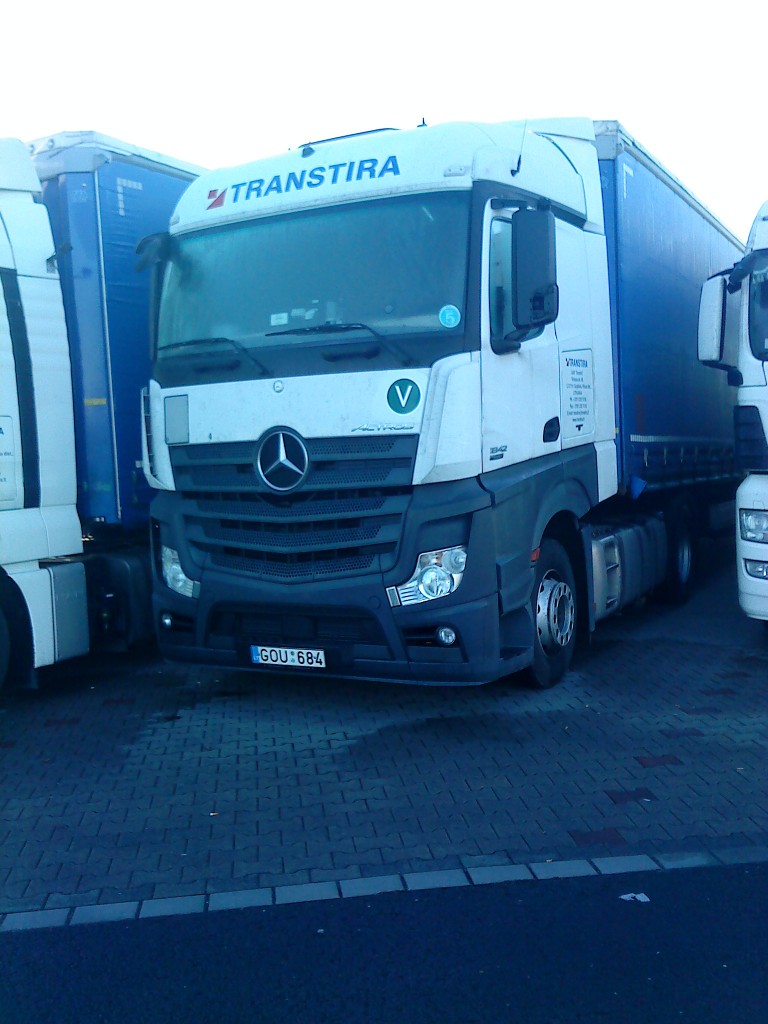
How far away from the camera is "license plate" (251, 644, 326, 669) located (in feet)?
21.6

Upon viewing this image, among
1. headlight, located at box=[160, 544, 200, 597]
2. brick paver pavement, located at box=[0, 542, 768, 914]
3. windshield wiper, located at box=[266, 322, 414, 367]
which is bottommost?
brick paver pavement, located at box=[0, 542, 768, 914]

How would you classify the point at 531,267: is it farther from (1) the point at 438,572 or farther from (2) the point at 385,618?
(2) the point at 385,618

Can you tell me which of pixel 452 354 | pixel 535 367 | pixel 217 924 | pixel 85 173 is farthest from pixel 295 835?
pixel 85 173

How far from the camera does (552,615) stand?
24.3ft

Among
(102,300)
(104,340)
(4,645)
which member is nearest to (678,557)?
(104,340)

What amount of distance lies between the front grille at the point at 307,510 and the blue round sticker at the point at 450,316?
680 millimetres

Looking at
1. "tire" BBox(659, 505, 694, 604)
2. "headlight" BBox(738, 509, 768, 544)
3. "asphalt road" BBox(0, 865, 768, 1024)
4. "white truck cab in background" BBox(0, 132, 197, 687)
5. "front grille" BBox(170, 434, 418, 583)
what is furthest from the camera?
"tire" BBox(659, 505, 694, 604)

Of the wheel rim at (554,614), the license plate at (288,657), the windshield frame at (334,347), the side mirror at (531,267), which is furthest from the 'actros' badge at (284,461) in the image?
the wheel rim at (554,614)

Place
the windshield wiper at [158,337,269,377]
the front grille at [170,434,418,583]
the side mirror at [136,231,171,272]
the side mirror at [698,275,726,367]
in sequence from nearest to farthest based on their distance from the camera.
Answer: the front grille at [170,434,418,583] < the windshield wiper at [158,337,269,377] < the side mirror at [136,231,171,272] < the side mirror at [698,275,726,367]

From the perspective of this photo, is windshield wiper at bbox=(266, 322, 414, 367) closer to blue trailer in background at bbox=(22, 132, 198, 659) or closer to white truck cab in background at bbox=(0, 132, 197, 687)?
blue trailer in background at bbox=(22, 132, 198, 659)

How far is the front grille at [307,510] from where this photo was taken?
6.27 meters

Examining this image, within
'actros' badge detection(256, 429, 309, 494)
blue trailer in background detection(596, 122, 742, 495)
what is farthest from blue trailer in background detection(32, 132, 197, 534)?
blue trailer in background detection(596, 122, 742, 495)

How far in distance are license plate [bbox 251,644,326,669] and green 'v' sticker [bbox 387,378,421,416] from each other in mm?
1545

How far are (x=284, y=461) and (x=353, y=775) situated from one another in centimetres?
184
